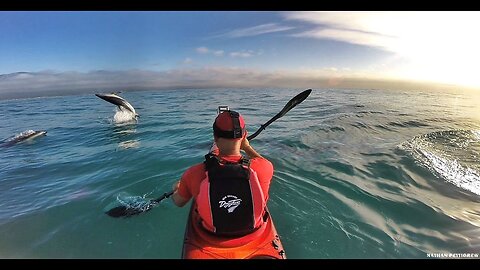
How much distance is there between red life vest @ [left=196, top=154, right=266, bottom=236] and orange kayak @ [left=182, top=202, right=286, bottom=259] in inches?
8.2

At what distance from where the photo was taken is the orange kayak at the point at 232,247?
4.04 m

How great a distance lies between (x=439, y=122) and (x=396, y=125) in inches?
114

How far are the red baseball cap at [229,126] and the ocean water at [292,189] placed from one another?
274cm

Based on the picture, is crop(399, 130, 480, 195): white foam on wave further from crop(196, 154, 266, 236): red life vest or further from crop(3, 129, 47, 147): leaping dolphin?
crop(3, 129, 47, 147): leaping dolphin

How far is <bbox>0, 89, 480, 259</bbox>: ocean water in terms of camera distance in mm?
5781

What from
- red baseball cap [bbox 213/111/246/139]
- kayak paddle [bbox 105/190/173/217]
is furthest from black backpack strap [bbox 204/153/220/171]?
kayak paddle [bbox 105/190/173/217]

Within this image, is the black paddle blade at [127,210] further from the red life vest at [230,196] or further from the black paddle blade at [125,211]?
the red life vest at [230,196]

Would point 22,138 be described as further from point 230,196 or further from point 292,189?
point 230,196

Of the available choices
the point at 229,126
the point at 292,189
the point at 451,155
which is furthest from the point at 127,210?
the point at 451,155

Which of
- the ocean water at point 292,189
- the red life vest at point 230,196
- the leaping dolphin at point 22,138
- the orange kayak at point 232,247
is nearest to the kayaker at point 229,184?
the red life vest at point 230,196

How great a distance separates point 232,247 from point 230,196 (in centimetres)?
78

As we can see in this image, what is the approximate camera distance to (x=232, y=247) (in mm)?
4090
